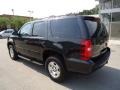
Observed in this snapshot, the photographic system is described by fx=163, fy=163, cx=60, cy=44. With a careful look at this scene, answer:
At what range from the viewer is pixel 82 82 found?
4898mm

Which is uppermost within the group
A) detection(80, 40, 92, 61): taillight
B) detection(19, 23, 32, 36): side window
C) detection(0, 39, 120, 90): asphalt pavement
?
detection(19, 23, 32, 36): side window

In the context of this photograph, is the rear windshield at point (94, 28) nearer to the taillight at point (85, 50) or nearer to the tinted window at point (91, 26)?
the tinted window at point (91, 26)

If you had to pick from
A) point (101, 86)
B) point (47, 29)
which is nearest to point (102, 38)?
point (101, 86)

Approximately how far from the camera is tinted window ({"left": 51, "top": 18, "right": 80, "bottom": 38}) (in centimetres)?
431

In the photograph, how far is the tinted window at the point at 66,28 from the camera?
14.1 ft

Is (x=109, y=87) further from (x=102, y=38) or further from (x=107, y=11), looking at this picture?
(x=107, y=11)

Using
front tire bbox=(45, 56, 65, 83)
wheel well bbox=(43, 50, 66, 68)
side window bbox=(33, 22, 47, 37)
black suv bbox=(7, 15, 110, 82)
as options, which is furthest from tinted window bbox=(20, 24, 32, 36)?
front tire bbox=(45, 56, 65, 83)

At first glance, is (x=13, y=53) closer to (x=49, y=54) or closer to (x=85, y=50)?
(x=49, y=54)

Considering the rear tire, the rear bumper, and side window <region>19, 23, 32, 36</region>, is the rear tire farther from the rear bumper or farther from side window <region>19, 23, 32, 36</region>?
the rear bumper

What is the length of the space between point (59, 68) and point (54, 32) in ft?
3.55

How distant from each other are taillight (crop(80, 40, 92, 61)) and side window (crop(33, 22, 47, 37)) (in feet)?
5.17

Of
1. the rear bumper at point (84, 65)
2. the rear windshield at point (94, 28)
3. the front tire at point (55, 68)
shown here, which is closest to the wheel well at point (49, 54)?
the front tire at point (55, 68)

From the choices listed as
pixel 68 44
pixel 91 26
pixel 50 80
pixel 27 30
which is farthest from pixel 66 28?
pixel 27 30

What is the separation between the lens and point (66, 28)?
457 centimetres
